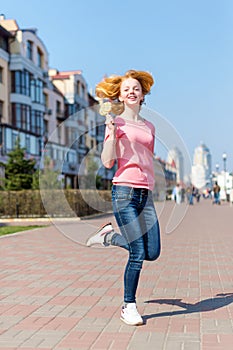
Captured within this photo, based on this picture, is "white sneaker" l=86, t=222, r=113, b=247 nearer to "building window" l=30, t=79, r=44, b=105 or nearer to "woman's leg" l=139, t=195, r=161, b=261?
"woman's leg" l=139, t=195, r=161, b=261

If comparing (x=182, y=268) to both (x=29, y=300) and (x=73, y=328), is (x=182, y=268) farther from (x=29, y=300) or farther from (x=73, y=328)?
(x=73, y=328)

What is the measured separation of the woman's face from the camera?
15.1 feet

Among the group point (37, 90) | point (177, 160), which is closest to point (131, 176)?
point (177, 160)

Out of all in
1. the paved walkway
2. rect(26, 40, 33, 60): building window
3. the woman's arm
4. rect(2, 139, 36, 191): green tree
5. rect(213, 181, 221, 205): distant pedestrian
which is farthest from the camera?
rect(26, 40, 33, 60): building window

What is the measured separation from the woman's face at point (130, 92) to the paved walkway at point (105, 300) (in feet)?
5.07

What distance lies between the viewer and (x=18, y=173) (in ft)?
84.2

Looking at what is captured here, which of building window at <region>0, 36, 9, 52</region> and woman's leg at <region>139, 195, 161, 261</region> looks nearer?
woman's leg at <region>139, 195, 161, 261</region>

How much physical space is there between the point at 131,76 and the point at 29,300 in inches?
106

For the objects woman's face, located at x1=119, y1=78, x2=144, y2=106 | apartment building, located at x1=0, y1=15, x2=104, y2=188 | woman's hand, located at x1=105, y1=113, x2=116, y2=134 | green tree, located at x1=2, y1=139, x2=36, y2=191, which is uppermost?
apartment building, located at x1=0, y1=15, x2=104, y2=188

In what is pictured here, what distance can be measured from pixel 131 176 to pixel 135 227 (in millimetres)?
442

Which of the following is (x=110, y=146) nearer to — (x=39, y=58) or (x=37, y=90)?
(x=37, y=90)

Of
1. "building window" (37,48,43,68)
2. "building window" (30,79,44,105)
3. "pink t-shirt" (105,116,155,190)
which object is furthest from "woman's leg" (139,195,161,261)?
"building window" (37,48,43,68)

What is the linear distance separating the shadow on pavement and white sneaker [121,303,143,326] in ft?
0.79

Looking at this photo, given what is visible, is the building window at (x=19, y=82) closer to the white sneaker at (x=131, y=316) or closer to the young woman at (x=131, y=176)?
the young woman at (x=131, y=176)
